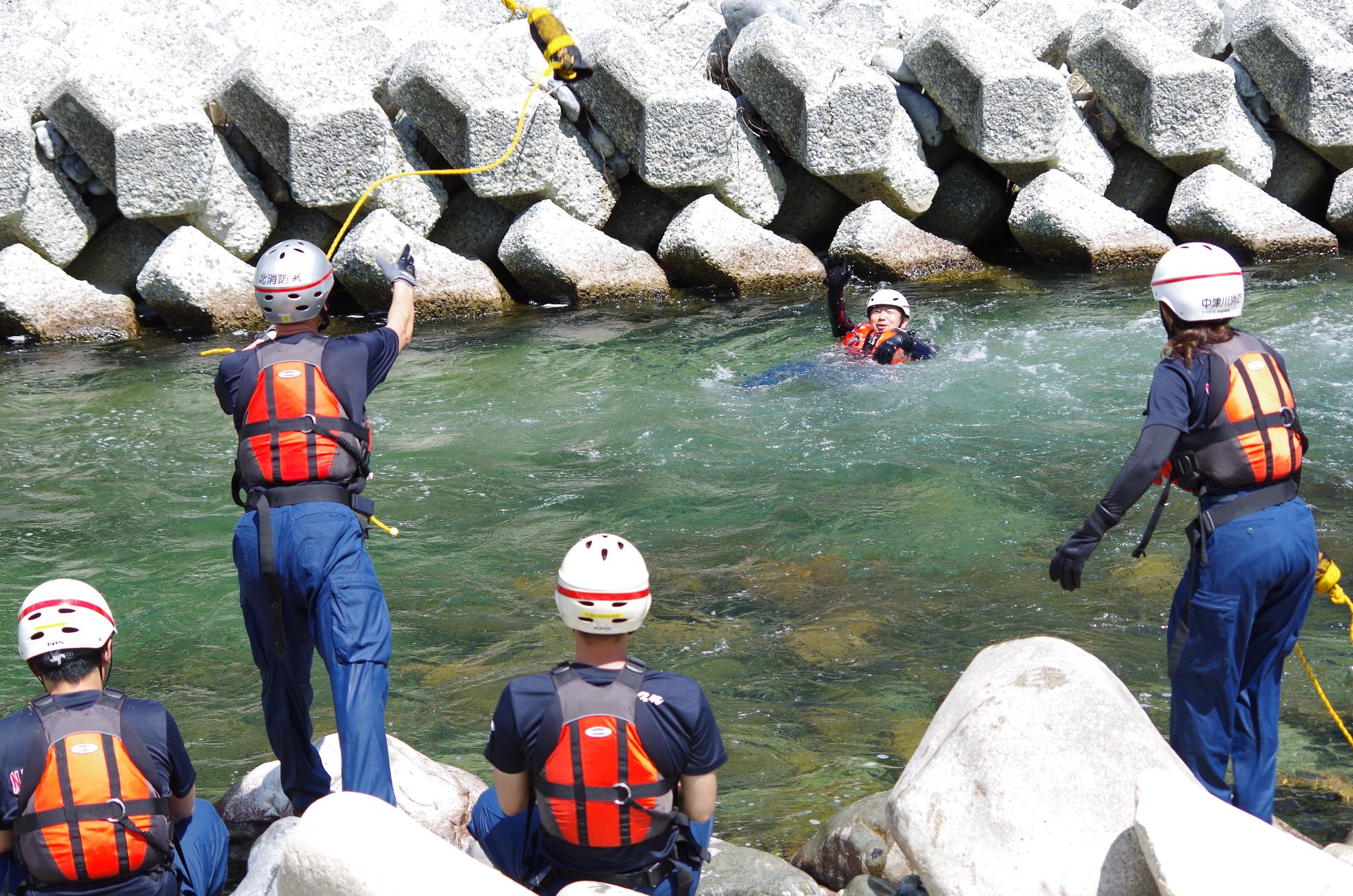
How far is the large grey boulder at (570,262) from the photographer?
37.4 feet

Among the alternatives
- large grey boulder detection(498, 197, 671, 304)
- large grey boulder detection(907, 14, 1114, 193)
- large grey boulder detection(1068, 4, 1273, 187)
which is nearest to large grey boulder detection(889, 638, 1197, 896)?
large grey boulder detection(498, 197, 671, 304)

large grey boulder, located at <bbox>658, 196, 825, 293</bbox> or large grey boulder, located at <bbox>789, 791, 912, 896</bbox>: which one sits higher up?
large grey boulder, located at <bbox>658, 196, 825, 293</bbox>

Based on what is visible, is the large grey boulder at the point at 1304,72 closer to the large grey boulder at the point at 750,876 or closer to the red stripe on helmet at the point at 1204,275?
the red stripe on helmet at the point at 1204,275

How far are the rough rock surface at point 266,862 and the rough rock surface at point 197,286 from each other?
26.1 ft

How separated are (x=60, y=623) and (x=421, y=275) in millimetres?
8445

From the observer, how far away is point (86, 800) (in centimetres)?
311

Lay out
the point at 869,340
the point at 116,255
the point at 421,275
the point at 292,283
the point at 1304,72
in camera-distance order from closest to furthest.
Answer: the point at 292,283
the point at 869,340
the point at 421,275
the point at 116,255
the point at 1304,72

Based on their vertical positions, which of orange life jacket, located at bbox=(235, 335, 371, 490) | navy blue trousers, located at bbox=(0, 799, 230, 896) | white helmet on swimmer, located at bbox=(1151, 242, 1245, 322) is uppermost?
white helmet on swimmer, located at bbox=(1151, 242, 1245, 322)

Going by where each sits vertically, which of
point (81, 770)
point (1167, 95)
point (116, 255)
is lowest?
point (81, 770)

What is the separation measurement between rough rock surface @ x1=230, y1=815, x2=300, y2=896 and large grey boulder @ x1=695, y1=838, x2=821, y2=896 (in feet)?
3.77

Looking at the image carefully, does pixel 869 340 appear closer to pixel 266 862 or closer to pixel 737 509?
pixel 737 509

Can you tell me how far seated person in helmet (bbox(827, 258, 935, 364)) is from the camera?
28.8 ft

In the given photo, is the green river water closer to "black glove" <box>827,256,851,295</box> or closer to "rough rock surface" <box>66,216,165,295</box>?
"black glove" <box>827,256,851,295</box>

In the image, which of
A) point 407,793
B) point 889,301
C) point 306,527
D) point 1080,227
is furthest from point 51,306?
point 1080,227
